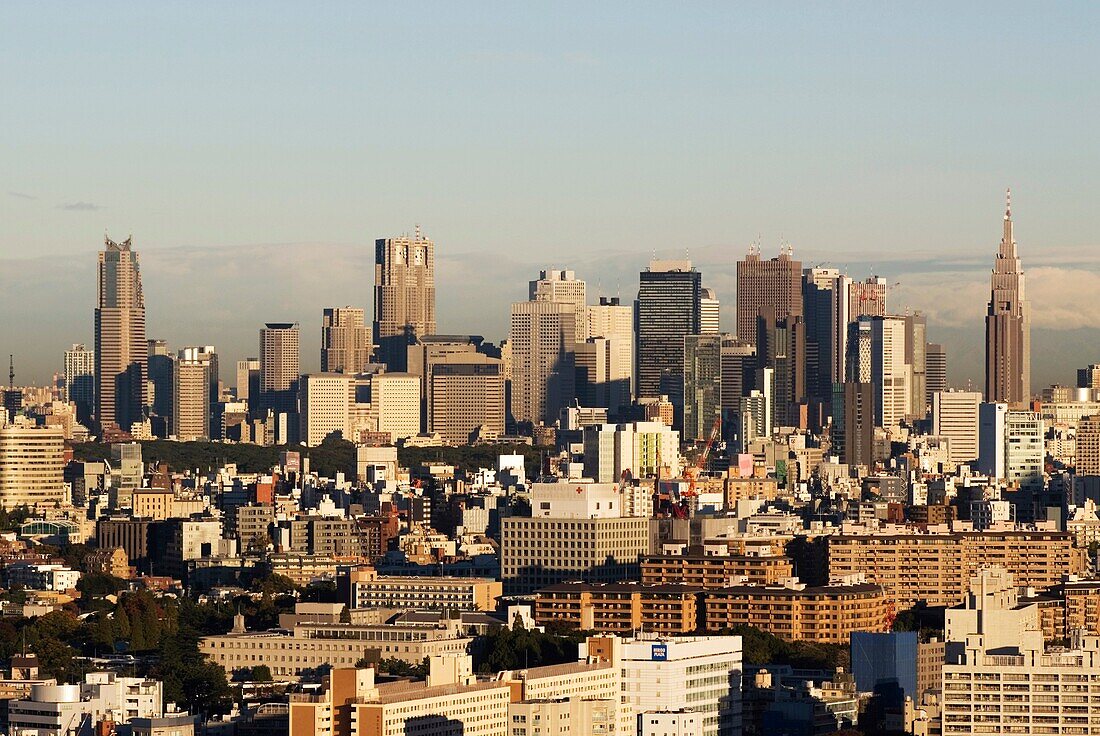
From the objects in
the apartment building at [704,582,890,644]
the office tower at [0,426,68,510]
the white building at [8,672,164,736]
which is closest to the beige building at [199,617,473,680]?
the white building at [8,672,164,736]

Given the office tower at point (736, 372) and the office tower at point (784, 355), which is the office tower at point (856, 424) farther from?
the office tower at point (784, 355)

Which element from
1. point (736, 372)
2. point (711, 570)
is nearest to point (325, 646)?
point (711, 570)

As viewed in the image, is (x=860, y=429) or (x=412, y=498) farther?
(x=860, y=429)

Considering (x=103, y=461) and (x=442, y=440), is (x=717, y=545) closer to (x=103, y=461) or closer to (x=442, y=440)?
(x=103, y=461)

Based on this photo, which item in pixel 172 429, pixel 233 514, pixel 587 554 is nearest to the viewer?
pixel 587 554

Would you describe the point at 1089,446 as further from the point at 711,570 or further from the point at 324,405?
the point at 711,570

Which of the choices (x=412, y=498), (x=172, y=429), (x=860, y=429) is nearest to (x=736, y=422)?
(x=860, y=429)

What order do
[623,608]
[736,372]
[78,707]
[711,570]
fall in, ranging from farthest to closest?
1. [736,372]
2. [711,570]
3. [623,608]
4. [78,707]
